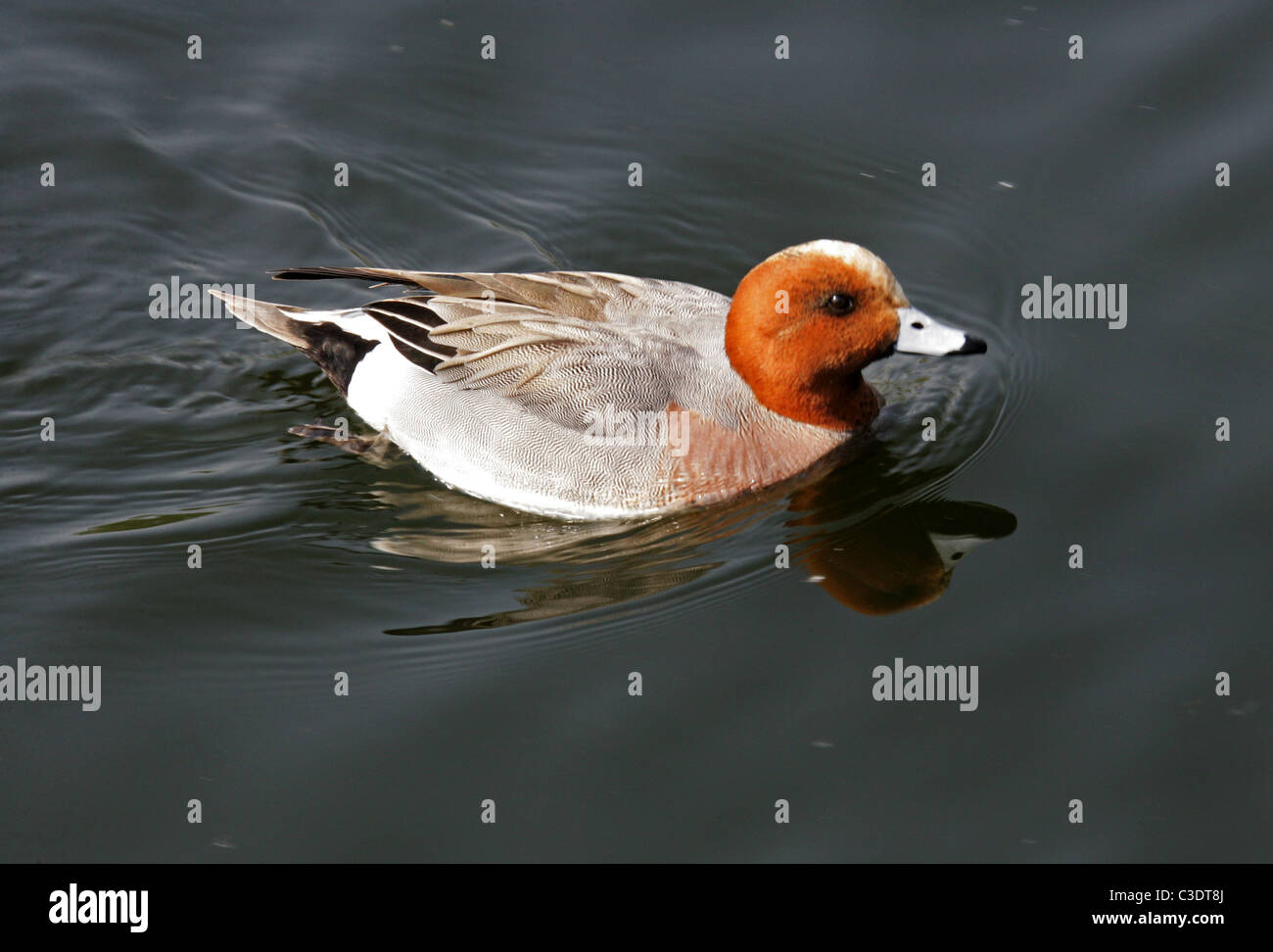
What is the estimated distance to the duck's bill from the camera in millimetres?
7301

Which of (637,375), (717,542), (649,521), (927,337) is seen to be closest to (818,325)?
(927,337)

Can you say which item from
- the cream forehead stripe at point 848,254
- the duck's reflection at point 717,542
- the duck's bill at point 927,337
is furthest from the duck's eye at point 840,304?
the duck's reflection at point 717,542

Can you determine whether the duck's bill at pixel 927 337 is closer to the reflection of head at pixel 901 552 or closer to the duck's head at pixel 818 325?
the duck's head at pixel 818 325

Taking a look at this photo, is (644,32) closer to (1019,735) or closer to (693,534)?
(693,534)

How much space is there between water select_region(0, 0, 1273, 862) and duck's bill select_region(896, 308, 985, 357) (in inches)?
27.0

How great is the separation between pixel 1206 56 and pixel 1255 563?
4.13 metres

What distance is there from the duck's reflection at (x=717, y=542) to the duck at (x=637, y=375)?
0.40ft

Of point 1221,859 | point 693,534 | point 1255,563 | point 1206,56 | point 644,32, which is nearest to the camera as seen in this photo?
point 1221,859

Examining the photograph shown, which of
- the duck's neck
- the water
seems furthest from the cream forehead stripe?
the water

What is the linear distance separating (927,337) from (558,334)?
1750mm

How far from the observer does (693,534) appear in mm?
7348

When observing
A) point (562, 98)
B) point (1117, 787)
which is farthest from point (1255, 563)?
point (562, 98)

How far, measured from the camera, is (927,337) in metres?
→ 7.32

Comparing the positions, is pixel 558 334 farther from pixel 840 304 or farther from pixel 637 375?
pixel 840 304
